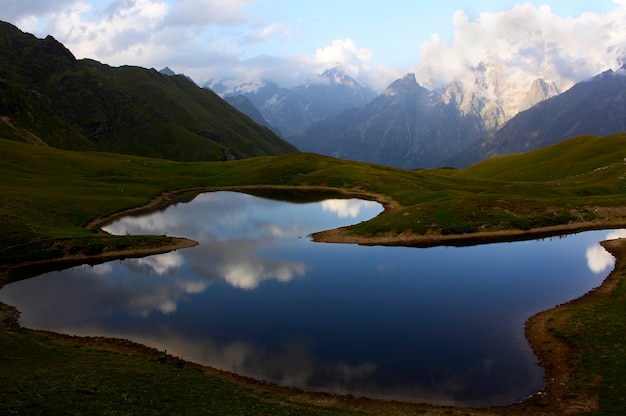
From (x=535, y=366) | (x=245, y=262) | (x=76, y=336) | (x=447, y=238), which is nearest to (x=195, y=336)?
(x=76, y=336)

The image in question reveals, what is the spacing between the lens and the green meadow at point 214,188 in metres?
28.1

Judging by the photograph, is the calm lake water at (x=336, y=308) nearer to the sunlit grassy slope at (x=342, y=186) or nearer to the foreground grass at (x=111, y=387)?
the foreground grass at (x=111, y=387)

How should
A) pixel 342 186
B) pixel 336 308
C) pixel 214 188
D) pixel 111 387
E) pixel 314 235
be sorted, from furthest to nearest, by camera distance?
pixel 214 188, pixel 342 186, pixel 314 235, pixel 336 308, pixel 111 387

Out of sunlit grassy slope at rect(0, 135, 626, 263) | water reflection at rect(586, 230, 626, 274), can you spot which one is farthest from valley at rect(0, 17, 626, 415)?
water reflection at rect(586, 230, 626, 274)

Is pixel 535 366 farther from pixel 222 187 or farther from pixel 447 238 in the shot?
pixel 222 187

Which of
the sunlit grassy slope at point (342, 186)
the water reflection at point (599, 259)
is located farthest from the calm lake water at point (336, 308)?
the sunlit grassy slope at point (342, 186)

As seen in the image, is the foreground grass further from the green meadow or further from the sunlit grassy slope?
the sunlit grassy slope

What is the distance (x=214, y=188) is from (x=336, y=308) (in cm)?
9611

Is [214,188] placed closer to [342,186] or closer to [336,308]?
[342,186]

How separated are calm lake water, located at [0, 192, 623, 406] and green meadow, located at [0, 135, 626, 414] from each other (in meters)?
3.40

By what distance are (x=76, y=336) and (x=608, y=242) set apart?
234 feet

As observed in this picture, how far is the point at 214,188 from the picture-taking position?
134625 mm

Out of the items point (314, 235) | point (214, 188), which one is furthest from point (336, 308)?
point (214, 188)

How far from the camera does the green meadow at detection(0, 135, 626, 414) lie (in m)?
28.1
